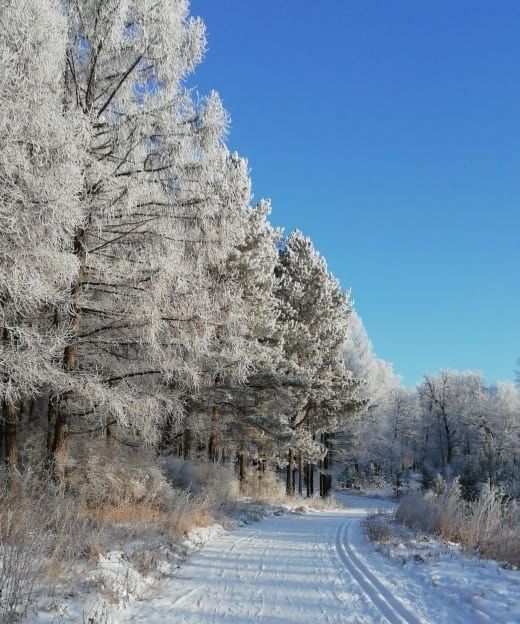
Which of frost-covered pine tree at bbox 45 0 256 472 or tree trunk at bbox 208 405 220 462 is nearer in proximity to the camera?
frost-covered pine tree at bbox 45 0 256 472

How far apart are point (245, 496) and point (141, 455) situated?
A: 912cm

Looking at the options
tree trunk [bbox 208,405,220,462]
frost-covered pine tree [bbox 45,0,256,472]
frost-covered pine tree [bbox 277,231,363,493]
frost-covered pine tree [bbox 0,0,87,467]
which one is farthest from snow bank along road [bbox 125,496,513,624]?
frost-covered pine tree [bbox 277,231,363,493]

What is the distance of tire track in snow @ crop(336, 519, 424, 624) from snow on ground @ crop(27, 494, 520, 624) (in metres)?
0.01

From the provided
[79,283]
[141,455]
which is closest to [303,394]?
[141,455]

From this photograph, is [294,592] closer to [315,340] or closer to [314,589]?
[314,589]

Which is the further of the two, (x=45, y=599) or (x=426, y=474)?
(x=426, y=474)

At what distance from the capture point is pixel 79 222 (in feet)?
27.6

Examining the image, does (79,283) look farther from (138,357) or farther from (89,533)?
(89,533)

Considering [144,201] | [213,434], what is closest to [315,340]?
[213,434]

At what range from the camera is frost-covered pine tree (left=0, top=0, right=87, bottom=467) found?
6957 mm

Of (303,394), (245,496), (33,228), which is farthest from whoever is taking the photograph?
(303,394)

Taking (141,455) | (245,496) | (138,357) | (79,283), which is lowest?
(245,496)

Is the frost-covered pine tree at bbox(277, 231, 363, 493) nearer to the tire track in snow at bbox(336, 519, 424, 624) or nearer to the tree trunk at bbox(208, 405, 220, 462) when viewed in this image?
the tree trunk at bbox(208, 405, 220, 462)

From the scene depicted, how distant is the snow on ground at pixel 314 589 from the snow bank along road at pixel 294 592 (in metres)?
0.01
